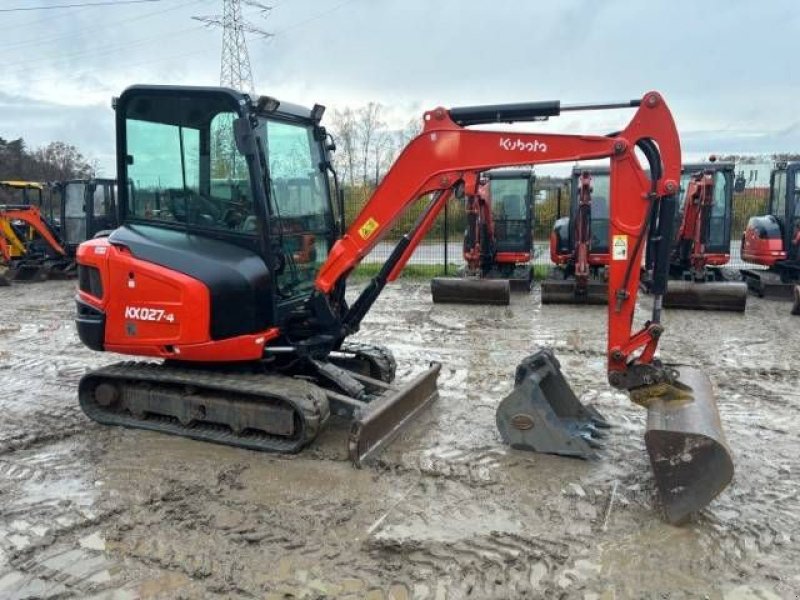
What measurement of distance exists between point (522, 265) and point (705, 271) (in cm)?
364

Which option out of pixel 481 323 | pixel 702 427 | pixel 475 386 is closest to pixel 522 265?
pixel 481 323

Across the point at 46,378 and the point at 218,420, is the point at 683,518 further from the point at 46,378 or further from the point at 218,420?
the point at 46,378

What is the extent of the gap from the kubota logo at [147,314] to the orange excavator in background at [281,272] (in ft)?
0.04

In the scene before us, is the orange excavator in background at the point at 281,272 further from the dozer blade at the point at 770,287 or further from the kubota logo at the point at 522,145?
the dozer blade at the point at 770,287

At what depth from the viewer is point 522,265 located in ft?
46.5

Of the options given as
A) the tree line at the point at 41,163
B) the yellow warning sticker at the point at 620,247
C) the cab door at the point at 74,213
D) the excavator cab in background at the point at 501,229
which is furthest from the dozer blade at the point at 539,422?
the tree line at the point at 41,163

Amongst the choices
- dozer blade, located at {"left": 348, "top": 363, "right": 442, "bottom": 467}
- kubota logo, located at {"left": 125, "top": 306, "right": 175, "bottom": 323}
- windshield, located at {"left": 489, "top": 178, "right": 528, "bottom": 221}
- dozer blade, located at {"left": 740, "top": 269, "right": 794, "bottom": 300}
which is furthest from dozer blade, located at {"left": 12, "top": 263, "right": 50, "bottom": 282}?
dozer blade, located at {"left": 740, "top": 269, "right": 794, "bottom": 300}

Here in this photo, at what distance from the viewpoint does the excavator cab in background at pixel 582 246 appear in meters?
11.2

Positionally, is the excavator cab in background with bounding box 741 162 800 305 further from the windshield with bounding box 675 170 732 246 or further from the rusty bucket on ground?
the rusty bucket on ground

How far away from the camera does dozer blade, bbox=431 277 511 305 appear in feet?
37.0

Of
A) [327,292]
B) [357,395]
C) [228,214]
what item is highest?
[228,214]

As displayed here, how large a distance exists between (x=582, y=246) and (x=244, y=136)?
761cm

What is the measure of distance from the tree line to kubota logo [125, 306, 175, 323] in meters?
31.9

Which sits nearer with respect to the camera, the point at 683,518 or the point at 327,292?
the point at 683,518
